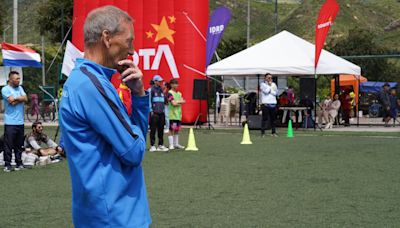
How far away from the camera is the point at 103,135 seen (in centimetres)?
277

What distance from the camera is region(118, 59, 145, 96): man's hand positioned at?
2.90 metres

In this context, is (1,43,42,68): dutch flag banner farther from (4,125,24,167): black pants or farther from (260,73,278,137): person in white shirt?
(260,73,278,137): person in white shirt

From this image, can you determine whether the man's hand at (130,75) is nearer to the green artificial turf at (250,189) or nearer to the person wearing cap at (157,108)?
the green artificial turf at (250,189)

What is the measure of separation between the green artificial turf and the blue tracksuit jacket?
396cm

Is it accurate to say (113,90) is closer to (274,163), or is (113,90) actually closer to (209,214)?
(209,214)

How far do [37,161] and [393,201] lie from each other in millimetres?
6955

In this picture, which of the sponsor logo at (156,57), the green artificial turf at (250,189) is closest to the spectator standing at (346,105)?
the sponsor logo at (156,57)

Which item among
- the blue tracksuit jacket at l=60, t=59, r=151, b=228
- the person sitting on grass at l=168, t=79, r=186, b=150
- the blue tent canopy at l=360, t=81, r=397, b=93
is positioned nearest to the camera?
the blue tracksuit jacket at l=60, t=59, r=151, b=228

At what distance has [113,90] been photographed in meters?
2.86

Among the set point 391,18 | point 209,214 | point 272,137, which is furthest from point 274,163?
point 391,18

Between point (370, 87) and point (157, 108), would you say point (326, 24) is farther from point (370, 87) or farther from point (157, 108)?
point (370, 87)

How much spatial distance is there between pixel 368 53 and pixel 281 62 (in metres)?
29.1

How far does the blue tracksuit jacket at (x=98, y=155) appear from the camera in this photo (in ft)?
9.04

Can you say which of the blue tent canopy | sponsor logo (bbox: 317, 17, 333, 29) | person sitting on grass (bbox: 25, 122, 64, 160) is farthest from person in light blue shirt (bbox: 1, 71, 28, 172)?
the blue tent canopy
